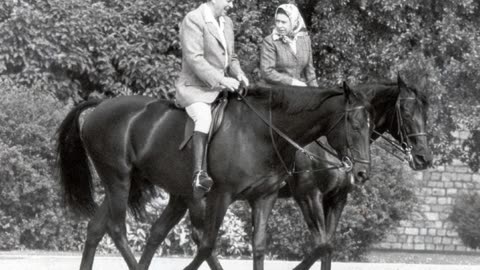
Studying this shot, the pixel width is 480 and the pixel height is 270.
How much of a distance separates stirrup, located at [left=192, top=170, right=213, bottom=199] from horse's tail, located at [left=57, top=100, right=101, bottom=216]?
223 centimetres

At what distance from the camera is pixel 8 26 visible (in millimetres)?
17062

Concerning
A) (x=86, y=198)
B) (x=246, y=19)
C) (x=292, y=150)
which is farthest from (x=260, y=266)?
(x=246, y=19)

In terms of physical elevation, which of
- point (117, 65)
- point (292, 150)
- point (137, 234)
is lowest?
point (137, 234)

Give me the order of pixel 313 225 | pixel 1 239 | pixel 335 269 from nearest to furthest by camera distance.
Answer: pixel 313 225 → pixel 335 269 → pixel 1 239

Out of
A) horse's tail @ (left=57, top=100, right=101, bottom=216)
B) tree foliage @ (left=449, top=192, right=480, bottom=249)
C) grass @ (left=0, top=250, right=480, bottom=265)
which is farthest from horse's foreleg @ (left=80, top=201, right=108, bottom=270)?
tree foliage @ (left=449, top=192, right=480, bottom=249)

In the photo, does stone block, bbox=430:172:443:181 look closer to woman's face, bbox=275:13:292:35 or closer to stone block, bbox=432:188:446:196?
stone block, bbox=432:188:446:196

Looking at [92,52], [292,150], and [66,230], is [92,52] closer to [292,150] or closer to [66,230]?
[66,230]

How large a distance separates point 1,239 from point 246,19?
5.02 meters

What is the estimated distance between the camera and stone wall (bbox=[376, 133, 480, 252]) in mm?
21422

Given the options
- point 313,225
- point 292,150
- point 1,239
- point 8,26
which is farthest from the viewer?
point 8,26

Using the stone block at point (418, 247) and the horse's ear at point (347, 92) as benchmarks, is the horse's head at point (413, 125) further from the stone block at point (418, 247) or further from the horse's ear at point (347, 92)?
the stone block at point (418, 247)

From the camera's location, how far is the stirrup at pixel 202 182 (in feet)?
29.9

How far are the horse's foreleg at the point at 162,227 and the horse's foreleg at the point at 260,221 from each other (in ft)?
3.08

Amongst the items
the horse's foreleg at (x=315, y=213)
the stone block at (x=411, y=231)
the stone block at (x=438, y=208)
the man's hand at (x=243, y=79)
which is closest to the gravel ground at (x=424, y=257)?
the stone block at (x=411, y=231)
